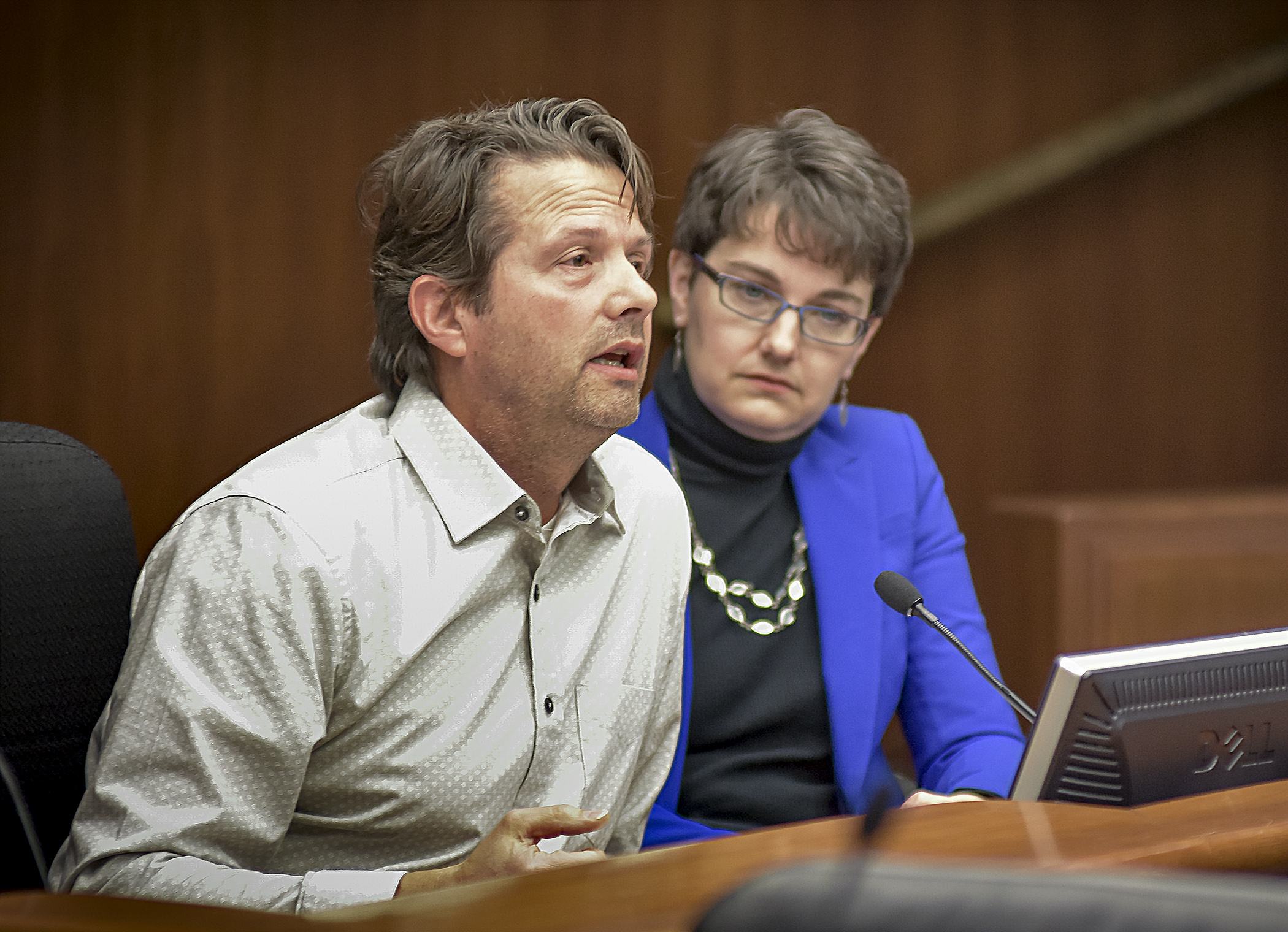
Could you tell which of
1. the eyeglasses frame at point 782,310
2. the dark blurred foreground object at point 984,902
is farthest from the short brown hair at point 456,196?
the dark blurred foreground object at point 984,902

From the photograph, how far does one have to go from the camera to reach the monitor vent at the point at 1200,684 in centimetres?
98

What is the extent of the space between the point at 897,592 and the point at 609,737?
347 millimetres

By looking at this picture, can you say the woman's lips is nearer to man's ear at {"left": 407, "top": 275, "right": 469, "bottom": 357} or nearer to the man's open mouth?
the man's open mouth

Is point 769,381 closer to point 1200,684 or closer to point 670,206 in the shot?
point 1200,684

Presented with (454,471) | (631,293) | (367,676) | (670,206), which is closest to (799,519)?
(631,293)

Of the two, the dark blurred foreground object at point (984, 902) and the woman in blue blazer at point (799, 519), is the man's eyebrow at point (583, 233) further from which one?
the dark blurred foreground object at point (984, 902)

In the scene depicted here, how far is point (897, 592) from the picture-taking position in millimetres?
1317

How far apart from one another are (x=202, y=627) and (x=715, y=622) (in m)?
0.71

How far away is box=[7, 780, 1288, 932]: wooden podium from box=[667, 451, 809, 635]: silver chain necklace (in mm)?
617

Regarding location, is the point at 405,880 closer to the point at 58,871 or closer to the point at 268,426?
the point at 58,871

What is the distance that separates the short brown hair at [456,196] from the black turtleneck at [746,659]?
38 cm

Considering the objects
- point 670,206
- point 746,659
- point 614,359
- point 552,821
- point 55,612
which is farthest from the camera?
point 670,206

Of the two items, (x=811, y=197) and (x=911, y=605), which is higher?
(x=811, y=197)

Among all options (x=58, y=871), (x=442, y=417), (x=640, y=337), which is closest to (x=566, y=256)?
(x=640, y=337)
